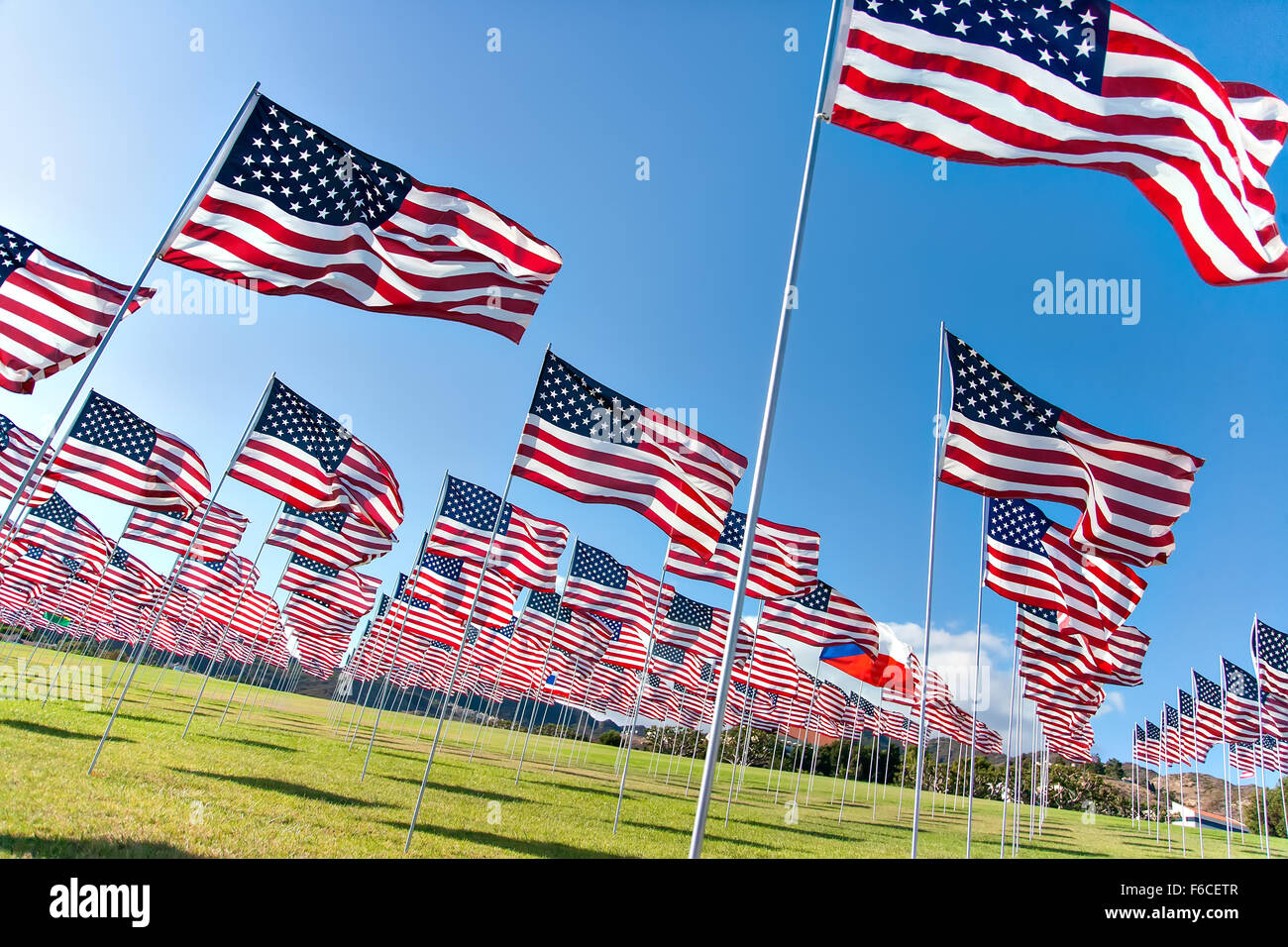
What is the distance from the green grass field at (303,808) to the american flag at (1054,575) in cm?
849

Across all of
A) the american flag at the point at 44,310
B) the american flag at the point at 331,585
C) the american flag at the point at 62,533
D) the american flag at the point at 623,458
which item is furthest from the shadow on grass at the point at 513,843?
the american flag at the point at 62,533

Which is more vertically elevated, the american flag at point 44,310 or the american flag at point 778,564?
the american flag at point 778,564

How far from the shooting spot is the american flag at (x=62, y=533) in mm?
31469

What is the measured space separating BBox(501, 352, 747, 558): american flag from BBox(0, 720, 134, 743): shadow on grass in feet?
48.1

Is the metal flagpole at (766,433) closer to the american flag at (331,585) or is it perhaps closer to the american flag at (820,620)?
the american flag at (820,620)

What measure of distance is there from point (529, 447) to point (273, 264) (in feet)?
17.0

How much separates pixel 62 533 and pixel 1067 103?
4084 centimetres

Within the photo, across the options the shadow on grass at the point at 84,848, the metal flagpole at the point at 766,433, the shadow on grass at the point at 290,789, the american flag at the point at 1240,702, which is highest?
the american flag at the point at 1240,702

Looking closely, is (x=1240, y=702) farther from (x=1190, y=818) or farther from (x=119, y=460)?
(x=1190, y=818)

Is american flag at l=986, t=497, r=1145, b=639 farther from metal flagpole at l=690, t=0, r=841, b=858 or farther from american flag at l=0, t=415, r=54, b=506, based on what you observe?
american flag at l=0, t=415, r=54, b=506

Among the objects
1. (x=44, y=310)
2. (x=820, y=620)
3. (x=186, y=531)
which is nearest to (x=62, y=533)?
(x=186, y=531)

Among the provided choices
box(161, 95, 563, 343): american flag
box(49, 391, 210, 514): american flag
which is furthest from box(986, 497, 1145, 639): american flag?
box(49, 391, 210, 514): american flag

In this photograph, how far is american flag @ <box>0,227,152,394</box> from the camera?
10.9 m

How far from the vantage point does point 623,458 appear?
45.2 ft
